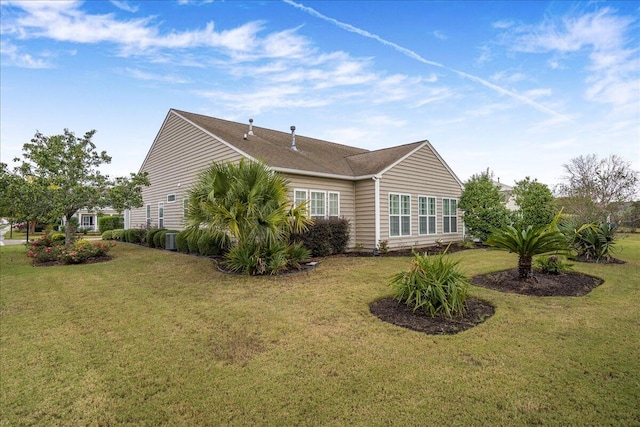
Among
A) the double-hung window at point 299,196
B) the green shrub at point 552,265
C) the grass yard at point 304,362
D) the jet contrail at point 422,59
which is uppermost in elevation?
the jet contrail at point 422,59

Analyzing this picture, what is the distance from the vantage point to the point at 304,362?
12.2 ft

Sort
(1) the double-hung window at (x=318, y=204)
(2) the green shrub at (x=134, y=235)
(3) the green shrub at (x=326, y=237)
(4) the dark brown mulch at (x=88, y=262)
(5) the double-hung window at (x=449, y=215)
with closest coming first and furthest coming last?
(4) the dark brown mulch at (x=88, y=262) → (3) the green shrub at (x=326, y=237) → (1) the double-hung window at (x=318, y=204) → (5) the double-hung window at (x=449, y=215) → (2) the green shrub at (x=134, y=235)

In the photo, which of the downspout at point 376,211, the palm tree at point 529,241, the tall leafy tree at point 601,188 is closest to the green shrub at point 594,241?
the palm tree at point 529,241

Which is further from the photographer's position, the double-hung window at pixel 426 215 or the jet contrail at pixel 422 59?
the double-hung window at pixel 426 215

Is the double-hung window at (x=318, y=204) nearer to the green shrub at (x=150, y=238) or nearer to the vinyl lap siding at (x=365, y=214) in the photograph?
the vinyl lap siding at (x=365, y=214)

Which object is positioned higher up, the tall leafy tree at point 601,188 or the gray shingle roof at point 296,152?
the gray shingle roof at point 296,152

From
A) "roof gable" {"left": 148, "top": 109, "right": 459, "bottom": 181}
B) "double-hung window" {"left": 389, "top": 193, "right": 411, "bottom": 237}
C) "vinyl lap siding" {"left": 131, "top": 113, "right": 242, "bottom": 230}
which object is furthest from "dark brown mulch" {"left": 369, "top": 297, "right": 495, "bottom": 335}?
"vinyl lap siding" {"left": 131, "top": 113, "right": 242, "bottom": 230}

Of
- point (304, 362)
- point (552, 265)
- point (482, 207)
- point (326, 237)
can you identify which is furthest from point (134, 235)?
point (552, 265)

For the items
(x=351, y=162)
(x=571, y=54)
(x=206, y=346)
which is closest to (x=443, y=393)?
(x=206, y=346)

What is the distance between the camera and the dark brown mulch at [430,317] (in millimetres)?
4691

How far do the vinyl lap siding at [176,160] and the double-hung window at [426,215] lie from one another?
863 centimetres

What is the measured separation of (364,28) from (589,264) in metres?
11.7

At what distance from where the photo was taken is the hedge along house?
12.8m

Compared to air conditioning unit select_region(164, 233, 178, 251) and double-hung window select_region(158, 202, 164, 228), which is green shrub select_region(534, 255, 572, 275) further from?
double-hung window select_region(158, 202, 164, 228)
